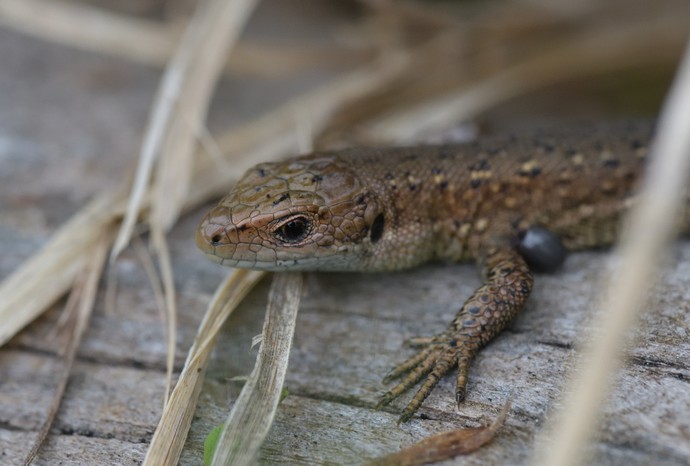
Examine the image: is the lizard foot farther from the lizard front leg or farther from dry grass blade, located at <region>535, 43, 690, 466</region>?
dry grass blade, located at <region>535, 43, 690, 466</region>

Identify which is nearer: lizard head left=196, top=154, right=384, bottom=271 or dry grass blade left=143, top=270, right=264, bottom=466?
dry grass blade left=143, top=270, right=264, bottom=466

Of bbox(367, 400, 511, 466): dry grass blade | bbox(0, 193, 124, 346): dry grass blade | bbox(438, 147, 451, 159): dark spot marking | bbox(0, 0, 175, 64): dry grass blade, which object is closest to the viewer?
bbox(367, 400, 511, 466): dry grass blade

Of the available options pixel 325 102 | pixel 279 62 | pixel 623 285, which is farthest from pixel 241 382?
pixel 279 62

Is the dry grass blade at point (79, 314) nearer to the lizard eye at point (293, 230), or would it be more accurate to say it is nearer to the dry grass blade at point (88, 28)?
the lizard eye at point (293, 230)

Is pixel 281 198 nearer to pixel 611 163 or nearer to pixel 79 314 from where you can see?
pixel 79 314

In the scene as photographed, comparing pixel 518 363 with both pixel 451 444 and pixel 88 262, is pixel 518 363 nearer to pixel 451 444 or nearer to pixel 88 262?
pixel 451 444

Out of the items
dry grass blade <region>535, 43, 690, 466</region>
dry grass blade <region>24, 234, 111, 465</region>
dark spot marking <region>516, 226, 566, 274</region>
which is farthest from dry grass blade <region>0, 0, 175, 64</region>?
dry grass blade <region>535, 43, 690, 466</region>

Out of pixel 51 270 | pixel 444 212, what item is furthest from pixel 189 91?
pixel 444 212
